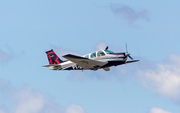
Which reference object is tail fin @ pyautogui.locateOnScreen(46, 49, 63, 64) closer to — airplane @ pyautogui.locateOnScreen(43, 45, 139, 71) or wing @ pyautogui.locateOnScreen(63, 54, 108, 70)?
airplane @ pyautogui.locateOnScreen(43, 45, 139, 71)

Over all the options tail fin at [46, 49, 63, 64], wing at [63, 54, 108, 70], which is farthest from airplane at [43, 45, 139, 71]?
tail fin at [46, 49, 63, 64]

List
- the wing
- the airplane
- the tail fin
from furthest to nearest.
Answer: the tail fin
the airplane
the wing

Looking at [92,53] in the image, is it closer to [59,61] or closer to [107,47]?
[107,47]

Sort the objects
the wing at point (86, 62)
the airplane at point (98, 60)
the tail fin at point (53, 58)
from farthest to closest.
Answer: the tail fin at point (53, 58)
the airplane at point (98, 60)
the wing at point (86, 62)

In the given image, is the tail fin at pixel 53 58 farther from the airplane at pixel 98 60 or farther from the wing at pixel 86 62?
the wing at pixel 86 62

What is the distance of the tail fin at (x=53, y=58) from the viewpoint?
56078mm

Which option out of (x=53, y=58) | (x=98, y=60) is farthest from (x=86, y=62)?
(x=53, y=58)

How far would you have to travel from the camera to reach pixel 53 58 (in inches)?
2247

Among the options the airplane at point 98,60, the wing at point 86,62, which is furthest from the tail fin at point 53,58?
the wing at point 86,62

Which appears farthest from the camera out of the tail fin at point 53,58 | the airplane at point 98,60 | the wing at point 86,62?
the tail fin at point 53,58

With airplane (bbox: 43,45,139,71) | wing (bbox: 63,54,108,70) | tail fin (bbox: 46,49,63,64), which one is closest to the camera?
wing (bbox: 63,54,108,70)

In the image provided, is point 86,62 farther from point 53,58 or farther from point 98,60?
point 53,58

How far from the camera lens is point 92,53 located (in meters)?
51.2

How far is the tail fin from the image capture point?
56.1 m
